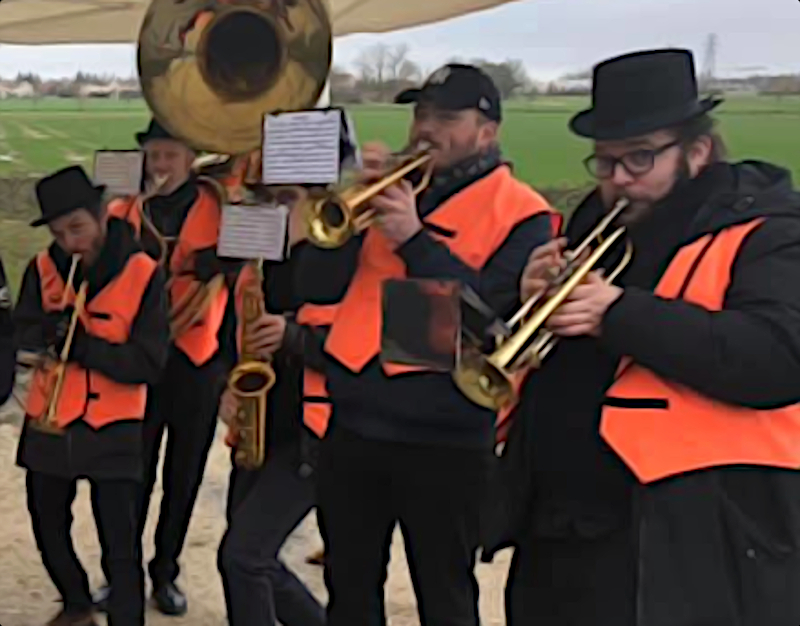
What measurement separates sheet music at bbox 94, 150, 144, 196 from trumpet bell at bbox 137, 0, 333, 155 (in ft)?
1.32

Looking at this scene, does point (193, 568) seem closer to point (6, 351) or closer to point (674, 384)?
point (6, 351)

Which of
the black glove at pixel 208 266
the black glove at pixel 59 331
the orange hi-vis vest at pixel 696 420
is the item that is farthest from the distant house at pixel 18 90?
the orange hi-vis vest at pixel 696 420

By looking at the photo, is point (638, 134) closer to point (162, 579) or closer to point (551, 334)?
point (551, 334)

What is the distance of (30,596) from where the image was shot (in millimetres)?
3885

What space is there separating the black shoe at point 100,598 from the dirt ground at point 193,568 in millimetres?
125

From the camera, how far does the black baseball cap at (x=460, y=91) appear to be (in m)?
2.57

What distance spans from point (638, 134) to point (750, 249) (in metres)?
0.26

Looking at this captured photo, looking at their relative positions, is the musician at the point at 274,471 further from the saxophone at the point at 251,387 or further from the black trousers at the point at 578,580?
the black trousers at the point at 578,580

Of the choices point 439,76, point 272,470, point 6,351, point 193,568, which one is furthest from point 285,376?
point 193,568

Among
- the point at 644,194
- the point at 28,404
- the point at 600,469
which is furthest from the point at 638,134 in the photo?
the point at 28,404

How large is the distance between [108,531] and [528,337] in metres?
1.61

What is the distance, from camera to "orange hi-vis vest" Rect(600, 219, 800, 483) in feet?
6.13

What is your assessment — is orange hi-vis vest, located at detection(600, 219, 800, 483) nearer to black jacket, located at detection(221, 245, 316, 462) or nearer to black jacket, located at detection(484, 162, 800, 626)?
black jacket, located at detection(484, 162, 800, 626)

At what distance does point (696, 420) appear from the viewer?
1.89 meters
